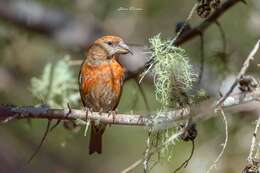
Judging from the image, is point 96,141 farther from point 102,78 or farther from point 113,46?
point 113,46

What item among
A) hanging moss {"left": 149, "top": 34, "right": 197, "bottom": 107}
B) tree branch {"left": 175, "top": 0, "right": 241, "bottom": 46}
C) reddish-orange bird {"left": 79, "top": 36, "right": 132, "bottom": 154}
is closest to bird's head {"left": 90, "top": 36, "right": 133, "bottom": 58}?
reddish-orange bird {"left": 79, "top": 36, "right": 132, "bottom": 154}

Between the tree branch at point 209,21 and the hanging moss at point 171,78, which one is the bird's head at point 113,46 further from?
the hanging moss at point 171,78

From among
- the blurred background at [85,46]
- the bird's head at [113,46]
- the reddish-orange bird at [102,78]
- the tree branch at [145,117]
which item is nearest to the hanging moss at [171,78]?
the tree branch at [145,117]

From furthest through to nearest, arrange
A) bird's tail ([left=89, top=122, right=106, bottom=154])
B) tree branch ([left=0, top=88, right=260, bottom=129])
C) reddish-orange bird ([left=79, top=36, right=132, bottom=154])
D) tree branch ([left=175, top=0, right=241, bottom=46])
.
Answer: bird's tail ([left=89, top=122, right=106, bottom=154]), reddish-orange bird ([left=79, top=36, right=132, bottom=154]), tree branch ([left=175, top=0, right=241, bottom=46]), tree branch ([left=0, top=88, right=260, bottom=129])

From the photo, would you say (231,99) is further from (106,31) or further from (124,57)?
(106,31)

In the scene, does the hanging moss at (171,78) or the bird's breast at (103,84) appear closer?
the hanging moss at (171,78)

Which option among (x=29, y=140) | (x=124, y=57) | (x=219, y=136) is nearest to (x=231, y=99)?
(x=219, y=136)

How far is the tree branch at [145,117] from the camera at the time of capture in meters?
3.27

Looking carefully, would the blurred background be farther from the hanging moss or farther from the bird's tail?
the hanging moss

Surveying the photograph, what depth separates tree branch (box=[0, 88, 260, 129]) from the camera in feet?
10.7

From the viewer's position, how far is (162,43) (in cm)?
367

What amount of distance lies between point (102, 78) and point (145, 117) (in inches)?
73.3

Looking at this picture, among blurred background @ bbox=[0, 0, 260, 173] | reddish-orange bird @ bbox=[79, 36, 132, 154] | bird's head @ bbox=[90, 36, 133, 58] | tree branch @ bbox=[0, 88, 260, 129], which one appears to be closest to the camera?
tree branch @ bbox=[0, 88, 260, 129]

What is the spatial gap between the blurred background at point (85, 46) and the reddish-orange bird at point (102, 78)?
70 cm
